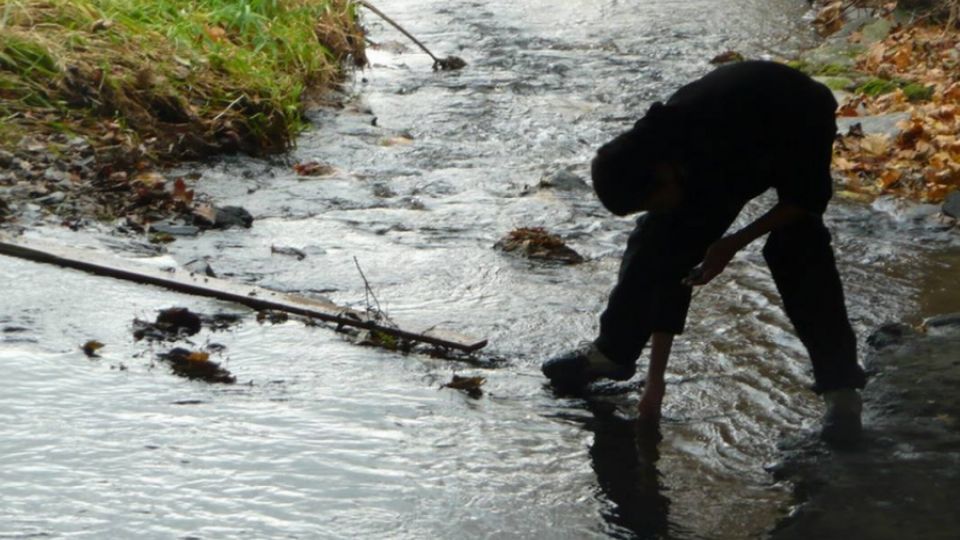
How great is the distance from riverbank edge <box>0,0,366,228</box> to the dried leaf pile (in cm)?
377

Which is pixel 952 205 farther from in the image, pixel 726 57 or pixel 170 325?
pixel 726 57

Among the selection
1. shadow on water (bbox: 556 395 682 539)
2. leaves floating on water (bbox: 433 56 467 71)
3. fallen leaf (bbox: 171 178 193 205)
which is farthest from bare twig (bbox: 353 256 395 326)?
leaves floating on water (bbox: 433 56 467 71)

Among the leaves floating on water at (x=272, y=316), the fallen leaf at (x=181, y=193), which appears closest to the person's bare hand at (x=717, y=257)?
the leaves floating on water at (x=272, y=316)

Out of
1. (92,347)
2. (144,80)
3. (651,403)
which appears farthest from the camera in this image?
(144,80)

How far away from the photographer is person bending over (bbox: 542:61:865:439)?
452 centimetres

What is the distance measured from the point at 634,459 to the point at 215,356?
177 centimetres

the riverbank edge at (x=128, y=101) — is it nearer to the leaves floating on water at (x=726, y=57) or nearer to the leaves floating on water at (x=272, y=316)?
the leaves floating on water at (x=272, y=316)

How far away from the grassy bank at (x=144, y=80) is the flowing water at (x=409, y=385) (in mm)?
360

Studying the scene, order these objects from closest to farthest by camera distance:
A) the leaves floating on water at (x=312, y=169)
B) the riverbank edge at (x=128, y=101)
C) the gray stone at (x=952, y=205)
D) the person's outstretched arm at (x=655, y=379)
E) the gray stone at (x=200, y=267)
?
the person's outstretched arm at (x=655, y=379)
the gray stone at (x=200, y=267)
the riverbank edge at (x=128, y=101)
the gray stone at (x=952, y=205)
the leaves floating on water at (x=312, y=169)

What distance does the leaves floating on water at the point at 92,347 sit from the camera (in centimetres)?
559

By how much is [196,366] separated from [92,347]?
45 cm

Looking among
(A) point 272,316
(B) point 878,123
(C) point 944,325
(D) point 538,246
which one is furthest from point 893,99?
(A) point 272,316

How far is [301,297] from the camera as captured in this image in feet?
21.1

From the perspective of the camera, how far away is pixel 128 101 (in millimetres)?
8852
